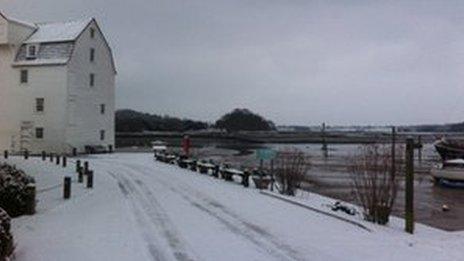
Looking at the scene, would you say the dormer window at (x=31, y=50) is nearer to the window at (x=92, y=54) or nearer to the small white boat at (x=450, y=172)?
the window at (x=92, y=54)

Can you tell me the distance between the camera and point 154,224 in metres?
17.4

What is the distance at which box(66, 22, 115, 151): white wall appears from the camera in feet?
213

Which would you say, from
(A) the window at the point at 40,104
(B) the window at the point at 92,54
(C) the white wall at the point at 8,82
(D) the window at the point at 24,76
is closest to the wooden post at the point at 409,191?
(A) the window at the point at 40,104

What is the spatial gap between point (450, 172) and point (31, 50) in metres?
43.9

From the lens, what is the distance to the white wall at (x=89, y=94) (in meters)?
65.0

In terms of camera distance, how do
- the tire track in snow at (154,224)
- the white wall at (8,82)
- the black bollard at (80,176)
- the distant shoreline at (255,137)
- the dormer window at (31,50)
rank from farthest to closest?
the distant shoreline at (255,137)
the dormer window at (31,50)
the white wall at (8,82)
the black bollard at (80,176)
the tire track in snow at (154,224)

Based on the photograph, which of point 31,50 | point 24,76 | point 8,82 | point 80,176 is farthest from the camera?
point 31,50

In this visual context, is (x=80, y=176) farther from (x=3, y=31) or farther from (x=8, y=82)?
(x=3, y=31)

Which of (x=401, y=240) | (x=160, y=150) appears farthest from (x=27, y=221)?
(x=160, y=150)

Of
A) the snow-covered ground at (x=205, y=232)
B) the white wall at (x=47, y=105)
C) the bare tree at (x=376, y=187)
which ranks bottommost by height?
the snow-covered ground at (x=205, y=232)

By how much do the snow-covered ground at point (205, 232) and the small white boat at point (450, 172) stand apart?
14070 millimetres

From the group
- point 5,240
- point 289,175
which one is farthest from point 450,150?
point 5,240

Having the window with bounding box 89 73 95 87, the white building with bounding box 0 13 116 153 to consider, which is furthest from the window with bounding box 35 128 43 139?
the window with bounding box 89 73 95 87

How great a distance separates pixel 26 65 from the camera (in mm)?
66500
